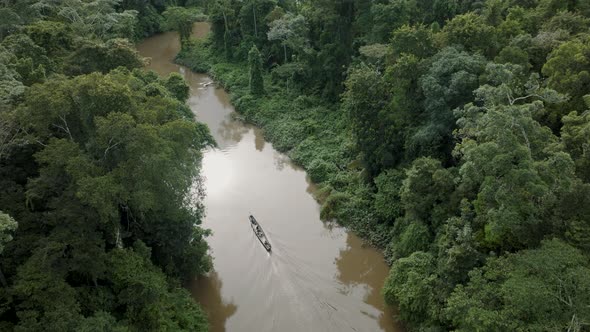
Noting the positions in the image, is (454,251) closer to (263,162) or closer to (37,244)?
(37,244)

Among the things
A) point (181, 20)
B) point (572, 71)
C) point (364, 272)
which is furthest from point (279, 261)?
point (181, 20)

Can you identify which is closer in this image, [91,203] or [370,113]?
[91,203]

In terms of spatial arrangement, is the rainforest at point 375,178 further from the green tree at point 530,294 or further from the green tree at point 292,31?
the green tree at point 292,31

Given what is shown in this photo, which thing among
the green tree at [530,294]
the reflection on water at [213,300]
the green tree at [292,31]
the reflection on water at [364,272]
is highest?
the green tree at [530,294]

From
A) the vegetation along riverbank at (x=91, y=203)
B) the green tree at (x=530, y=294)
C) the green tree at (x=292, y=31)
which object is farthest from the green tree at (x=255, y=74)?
the green tree at (x=530, y=294)

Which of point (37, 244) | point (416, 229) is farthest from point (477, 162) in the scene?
point (37, 244)

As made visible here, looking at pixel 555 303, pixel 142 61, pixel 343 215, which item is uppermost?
pixel 555 303

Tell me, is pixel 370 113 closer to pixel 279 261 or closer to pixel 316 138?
pixel 316 138
